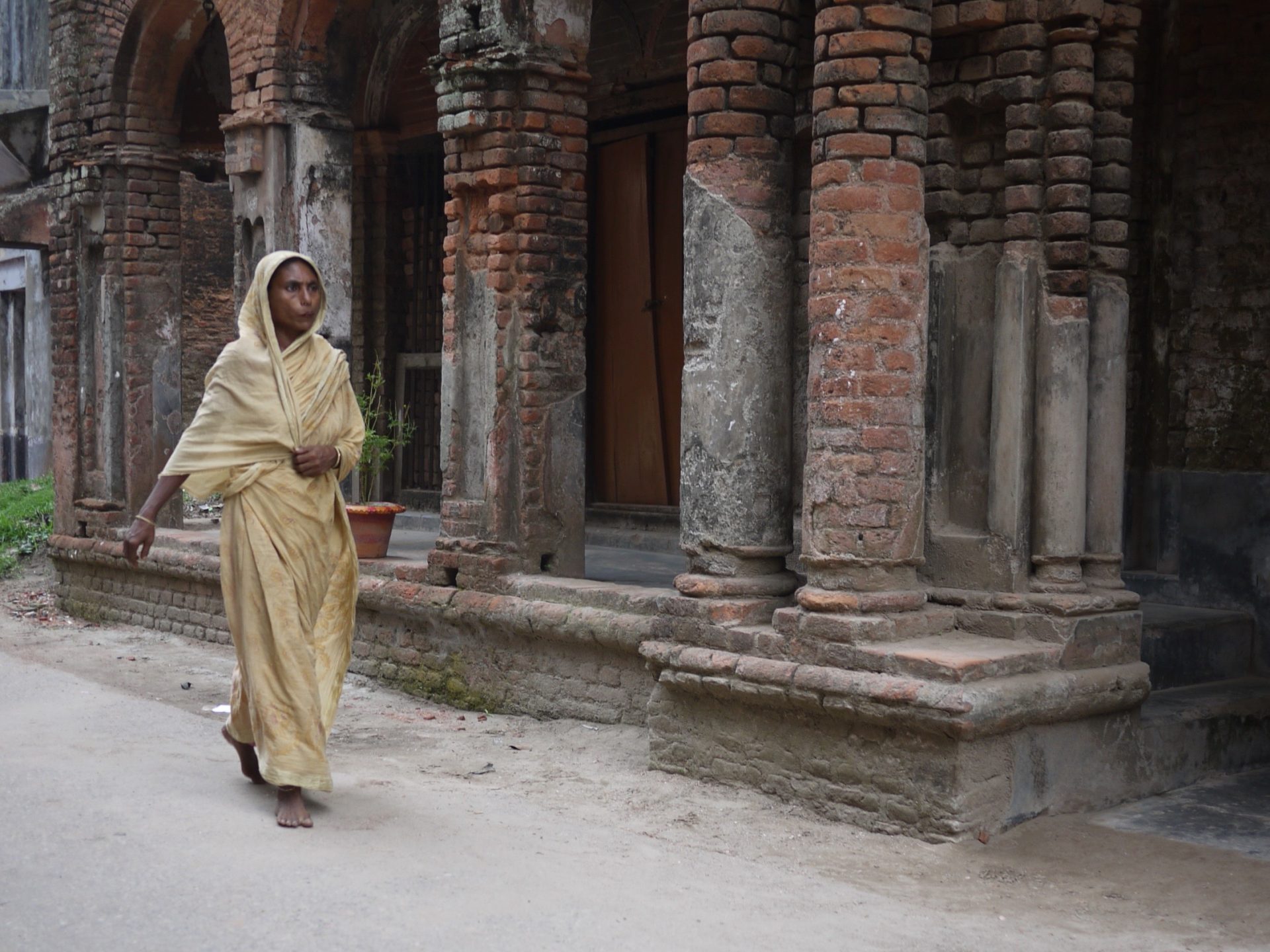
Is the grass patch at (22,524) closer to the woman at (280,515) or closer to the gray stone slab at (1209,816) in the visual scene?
the woman at (280,515)

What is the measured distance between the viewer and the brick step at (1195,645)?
7.07m

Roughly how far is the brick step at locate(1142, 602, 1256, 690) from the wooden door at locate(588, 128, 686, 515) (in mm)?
3716

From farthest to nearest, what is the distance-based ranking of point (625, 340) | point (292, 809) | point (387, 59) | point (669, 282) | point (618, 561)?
point (387, 59) < point (625, 340) < point (669, 282) < point (618, 561) < point (292, 809)

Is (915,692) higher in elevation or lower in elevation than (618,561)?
lower

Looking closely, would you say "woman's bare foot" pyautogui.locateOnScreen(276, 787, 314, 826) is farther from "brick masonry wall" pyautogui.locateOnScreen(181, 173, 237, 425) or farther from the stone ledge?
"brick masonry wall" pyautogui.locateOnScreen(181, 173, 237, 425)

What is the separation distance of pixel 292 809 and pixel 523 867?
35.0 inches

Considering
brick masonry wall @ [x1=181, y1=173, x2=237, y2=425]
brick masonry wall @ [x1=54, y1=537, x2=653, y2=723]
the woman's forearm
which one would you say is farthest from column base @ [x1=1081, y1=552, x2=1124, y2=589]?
brick masonry wall @ [x1=181, y1=173, x2=237, y2=425]

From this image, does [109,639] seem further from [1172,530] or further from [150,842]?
[1172,530]

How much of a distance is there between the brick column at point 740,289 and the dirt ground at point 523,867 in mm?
1056

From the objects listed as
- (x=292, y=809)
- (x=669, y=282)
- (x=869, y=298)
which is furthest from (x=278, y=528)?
(x=669, y=282)

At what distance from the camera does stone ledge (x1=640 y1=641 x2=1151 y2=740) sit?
539 centimetres

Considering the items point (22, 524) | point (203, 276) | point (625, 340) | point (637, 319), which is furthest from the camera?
point (203, 276)

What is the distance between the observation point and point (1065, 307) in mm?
6008

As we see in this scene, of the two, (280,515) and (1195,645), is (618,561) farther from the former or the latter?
(280,515)
